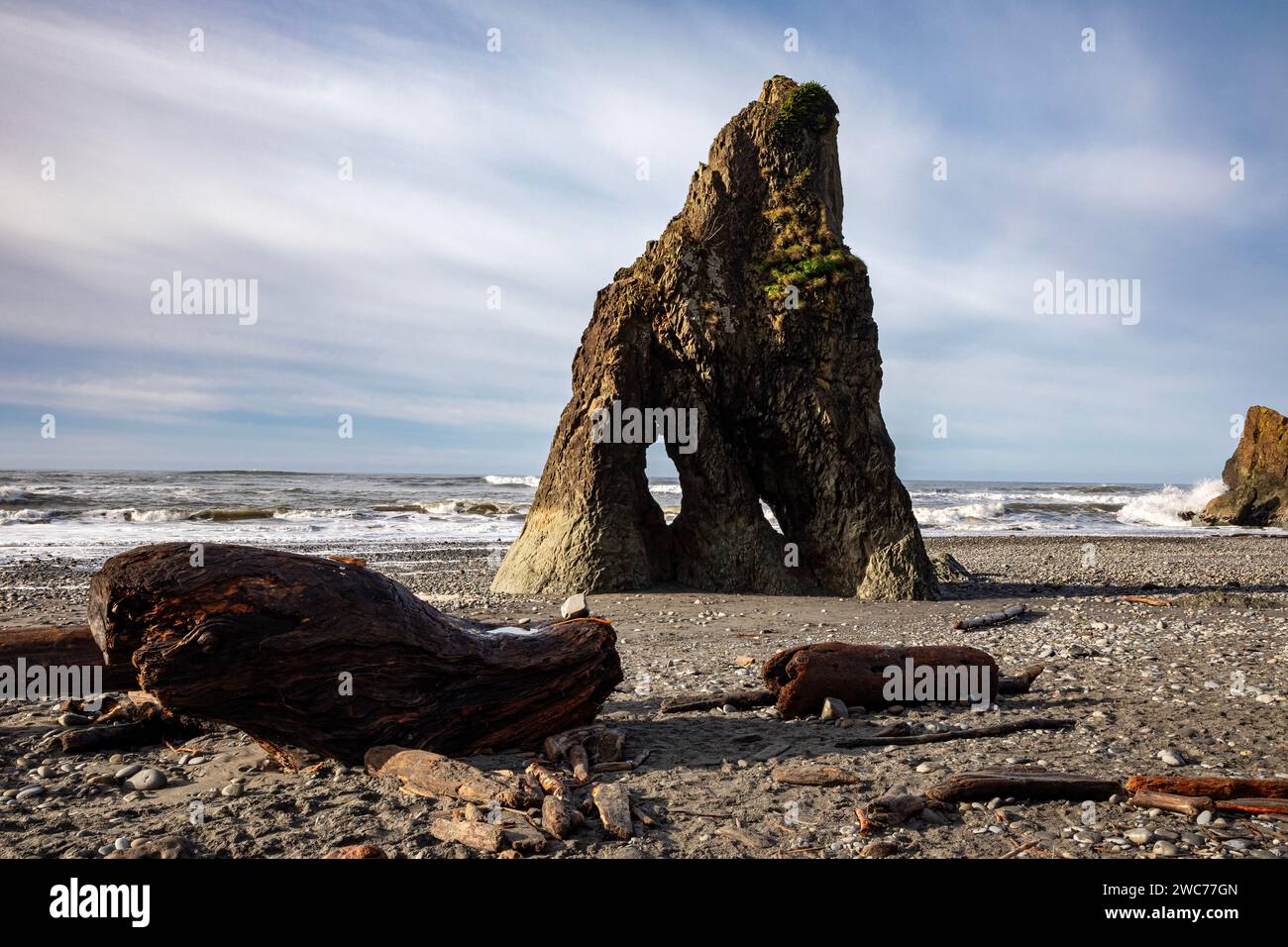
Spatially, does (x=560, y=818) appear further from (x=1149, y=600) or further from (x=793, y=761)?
(x=1149, y=600)

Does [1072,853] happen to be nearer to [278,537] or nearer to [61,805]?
[61,805]

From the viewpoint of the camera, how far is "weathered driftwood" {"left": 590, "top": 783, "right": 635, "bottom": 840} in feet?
13.4

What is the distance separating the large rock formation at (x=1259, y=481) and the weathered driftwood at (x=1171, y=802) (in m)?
48.0

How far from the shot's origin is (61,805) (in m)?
4.61

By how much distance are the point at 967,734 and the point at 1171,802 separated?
1669 mm

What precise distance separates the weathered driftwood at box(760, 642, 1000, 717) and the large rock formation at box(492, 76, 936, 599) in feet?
24.1

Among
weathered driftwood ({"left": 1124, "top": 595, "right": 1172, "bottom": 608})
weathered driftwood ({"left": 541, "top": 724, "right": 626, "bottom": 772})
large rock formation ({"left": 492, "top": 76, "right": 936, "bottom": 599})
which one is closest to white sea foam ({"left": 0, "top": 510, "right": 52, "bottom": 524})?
large rock formation ({"left": 492, "top": 76, "right": 936, "bottom": 599})

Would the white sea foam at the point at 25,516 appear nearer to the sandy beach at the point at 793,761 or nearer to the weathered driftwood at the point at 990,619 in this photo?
the sandy beach at the point at 793,761

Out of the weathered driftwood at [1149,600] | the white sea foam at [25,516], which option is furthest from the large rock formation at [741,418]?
the white sea foam at [25,516]

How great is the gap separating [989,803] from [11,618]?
13.1m

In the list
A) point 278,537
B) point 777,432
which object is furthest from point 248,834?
point 278,537

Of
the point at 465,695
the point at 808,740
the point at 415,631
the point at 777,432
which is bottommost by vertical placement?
the point at 808,740
